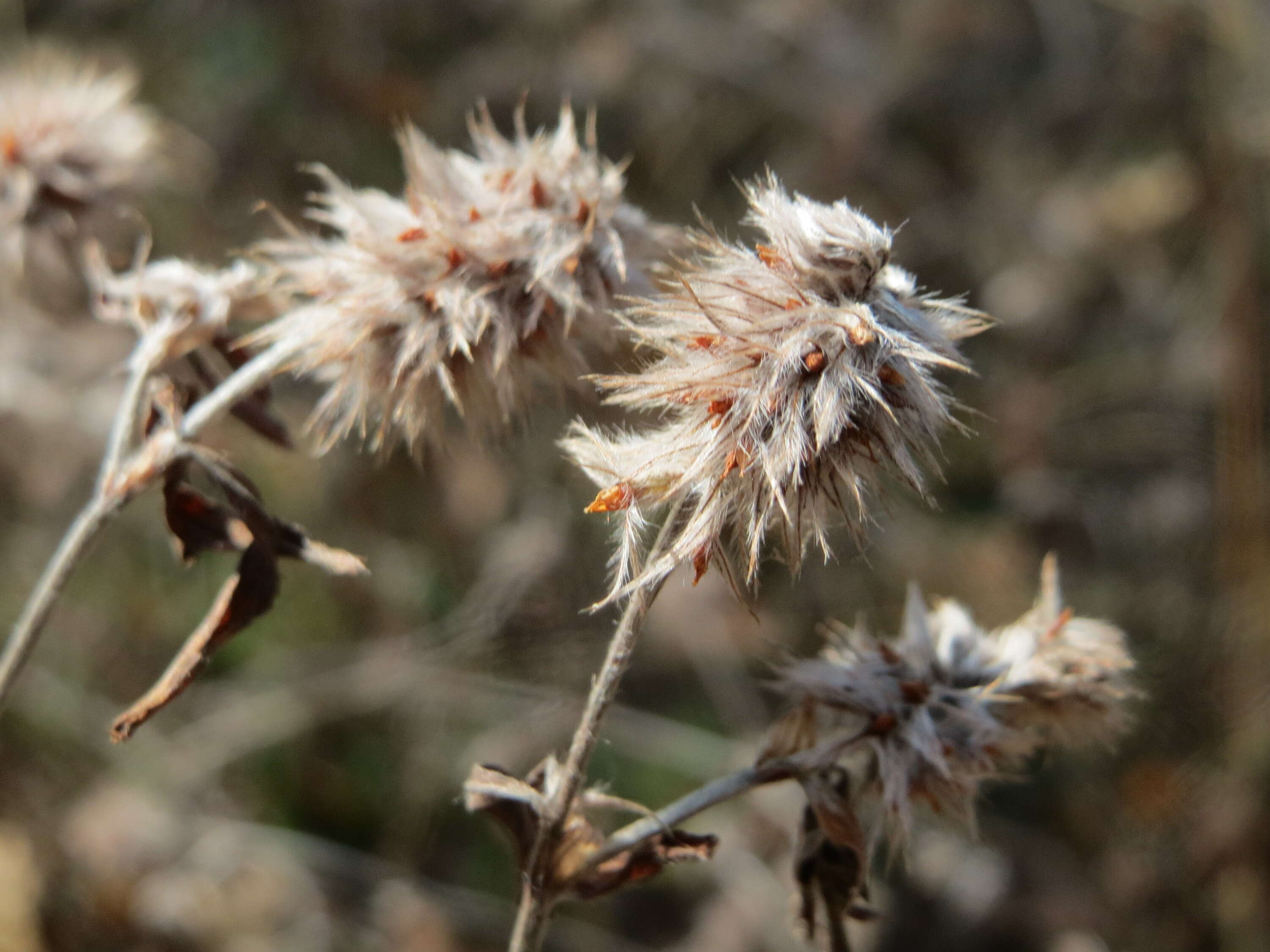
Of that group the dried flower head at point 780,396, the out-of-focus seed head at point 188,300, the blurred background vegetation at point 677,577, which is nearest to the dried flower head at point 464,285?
the out-of-focus seed head at point 188,300

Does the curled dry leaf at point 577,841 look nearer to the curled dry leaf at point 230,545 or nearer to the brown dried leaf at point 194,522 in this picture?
the curled dry leaf at point 230,545

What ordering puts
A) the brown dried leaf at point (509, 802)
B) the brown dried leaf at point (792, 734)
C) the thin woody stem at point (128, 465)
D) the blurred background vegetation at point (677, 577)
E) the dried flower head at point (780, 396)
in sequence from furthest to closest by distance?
the blurred background vegetation at point (677, 577)
the thin woody stem at point (128, 465)
the brown dried leaf at point (792, 734)
the brown dried leaf at point (509, 802)
the dried flower head at point (780, 396)

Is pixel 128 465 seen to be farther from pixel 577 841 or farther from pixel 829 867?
pixel 829 867

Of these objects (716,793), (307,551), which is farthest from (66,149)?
Result: (716,793)

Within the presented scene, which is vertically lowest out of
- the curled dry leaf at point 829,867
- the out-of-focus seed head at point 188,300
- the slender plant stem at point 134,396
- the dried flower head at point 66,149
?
the curled dry leaf at point 829,867

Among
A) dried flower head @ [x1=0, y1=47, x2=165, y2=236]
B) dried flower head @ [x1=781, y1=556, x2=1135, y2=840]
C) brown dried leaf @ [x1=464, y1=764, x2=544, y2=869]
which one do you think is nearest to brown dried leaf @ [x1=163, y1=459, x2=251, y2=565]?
brown dried leaf @ [x1=464, y1=764, x2=544, y2=869]

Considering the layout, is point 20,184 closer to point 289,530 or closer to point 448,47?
point 289,530

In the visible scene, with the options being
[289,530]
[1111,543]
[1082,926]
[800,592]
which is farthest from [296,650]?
[1111,543]
